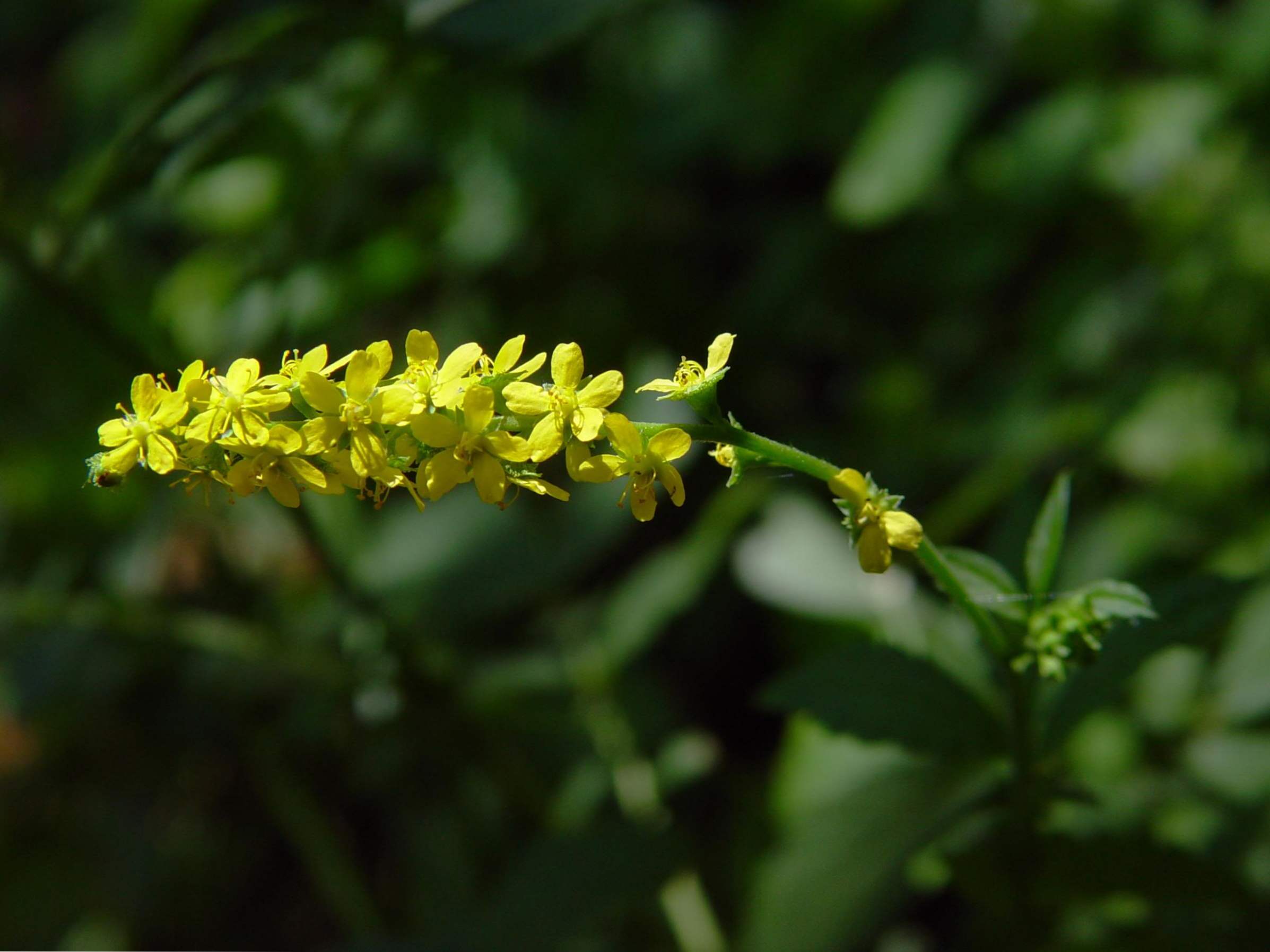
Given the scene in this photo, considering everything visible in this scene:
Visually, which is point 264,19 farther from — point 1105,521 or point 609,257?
point 1105,521

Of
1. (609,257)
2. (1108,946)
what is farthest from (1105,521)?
(609,257)

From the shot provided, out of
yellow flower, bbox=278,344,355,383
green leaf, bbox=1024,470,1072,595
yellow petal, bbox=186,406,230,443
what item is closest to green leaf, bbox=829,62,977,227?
green leaf, bbox=1024,470,1072,595

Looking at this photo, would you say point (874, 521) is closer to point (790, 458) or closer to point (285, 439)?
point (790, 458)

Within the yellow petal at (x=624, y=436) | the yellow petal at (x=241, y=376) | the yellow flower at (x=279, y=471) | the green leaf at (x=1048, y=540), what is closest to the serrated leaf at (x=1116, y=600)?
the green leaf at (x=1048, y=540)

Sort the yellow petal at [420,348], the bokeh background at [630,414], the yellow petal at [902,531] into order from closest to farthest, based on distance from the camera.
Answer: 1. the yellow petal at [902,531]
2. the yellow petal at [420,348]
3. the bokeh background at [630,414]

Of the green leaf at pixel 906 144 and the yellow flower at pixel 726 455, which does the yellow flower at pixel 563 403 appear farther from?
the green leaf at pixel 906 144

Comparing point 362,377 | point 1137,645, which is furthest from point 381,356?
point 1137,645

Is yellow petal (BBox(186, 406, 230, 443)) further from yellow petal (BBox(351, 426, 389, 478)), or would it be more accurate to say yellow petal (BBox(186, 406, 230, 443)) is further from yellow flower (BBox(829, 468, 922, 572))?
yellow flower (BBox(829, 468, 922, 572))

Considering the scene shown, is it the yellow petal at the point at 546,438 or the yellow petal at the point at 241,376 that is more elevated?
the yellow petal at the point at 241,376
